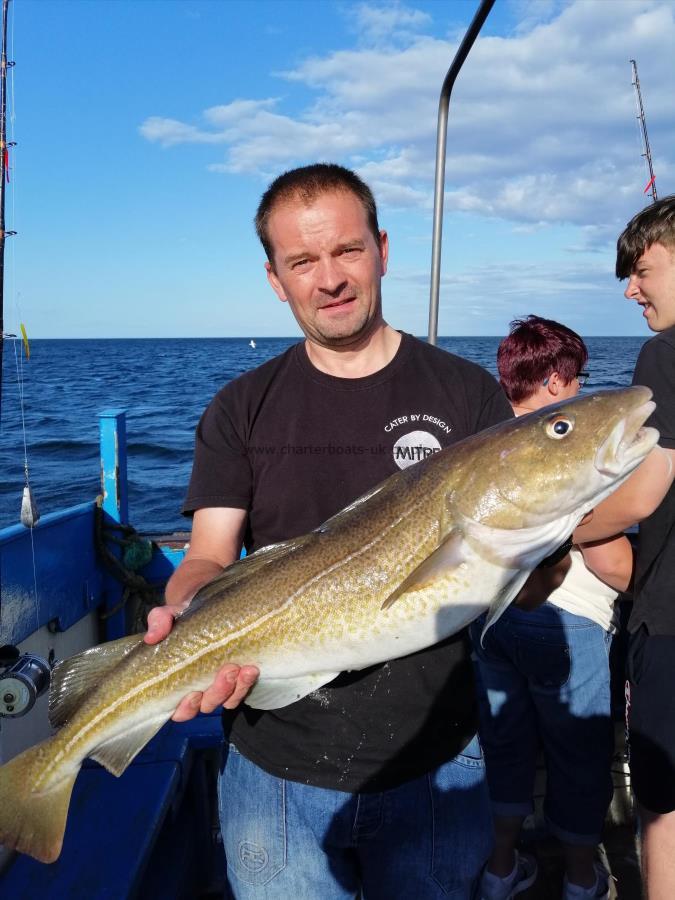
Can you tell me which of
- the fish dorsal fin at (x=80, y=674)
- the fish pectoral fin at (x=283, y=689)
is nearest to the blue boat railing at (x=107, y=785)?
the fish dorsal fin at (x=80, y=674)

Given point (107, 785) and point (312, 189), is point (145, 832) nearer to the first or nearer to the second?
point (107, 785)

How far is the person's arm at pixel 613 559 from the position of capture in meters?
3.08

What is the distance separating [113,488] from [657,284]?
4584 mm

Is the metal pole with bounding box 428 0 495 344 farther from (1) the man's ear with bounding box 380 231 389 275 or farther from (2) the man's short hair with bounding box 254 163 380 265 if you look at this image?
(2) the man's short hair with bounding box 254 163 380 265

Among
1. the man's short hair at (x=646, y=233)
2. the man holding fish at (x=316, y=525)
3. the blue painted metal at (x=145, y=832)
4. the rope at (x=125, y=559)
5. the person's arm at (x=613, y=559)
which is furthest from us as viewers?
the rope at (x=125, y=559)

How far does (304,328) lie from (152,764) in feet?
8.10

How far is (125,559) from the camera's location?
568 centimetres

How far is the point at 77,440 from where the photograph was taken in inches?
914

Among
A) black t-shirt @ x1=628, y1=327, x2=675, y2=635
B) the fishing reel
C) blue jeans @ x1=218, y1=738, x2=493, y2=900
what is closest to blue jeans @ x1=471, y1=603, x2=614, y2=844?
black t-shirt @ x1=628, y1=327, x2=675, y2=635

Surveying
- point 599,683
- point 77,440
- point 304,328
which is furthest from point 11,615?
point 77,440

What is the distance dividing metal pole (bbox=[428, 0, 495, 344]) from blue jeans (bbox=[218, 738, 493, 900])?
333 centimetres

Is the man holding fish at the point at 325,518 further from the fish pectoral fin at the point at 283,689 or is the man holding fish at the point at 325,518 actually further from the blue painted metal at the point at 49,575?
the blue painted metal at the point at 49,575

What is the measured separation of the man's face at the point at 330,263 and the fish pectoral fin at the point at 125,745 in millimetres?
1540

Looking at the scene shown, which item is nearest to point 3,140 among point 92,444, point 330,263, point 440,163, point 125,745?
point 440,163
